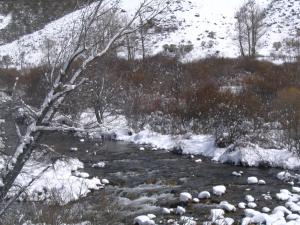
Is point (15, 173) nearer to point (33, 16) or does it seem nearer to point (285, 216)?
point (285, 216)

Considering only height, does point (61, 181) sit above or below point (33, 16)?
below

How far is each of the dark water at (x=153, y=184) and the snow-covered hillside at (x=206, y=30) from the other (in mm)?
20365

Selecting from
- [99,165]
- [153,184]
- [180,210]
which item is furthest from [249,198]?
[99,165]

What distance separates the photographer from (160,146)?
1616cm

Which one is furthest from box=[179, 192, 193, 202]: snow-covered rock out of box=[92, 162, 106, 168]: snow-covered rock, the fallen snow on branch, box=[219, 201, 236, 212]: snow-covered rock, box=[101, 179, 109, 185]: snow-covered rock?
box=[92, 162, 106, 168]: snow-covered rock

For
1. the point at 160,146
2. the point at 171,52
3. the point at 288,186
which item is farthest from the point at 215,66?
the point at 288,186

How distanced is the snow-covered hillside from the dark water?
2036 cm

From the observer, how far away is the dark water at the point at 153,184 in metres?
9.09

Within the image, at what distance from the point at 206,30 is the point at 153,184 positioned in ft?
100

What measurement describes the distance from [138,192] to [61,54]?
6.17 meters

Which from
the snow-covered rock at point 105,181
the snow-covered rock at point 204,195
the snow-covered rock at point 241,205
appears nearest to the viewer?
the snow-covered rock at point 241,205

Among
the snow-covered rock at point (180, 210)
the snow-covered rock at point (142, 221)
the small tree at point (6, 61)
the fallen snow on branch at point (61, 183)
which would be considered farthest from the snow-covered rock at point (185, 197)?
the small tree at point (6, 61)

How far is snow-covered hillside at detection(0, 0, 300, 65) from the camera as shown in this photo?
1433 inches

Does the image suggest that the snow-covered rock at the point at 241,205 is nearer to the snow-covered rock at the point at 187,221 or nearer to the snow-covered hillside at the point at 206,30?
the snow-covered rock at the point at 187,221
